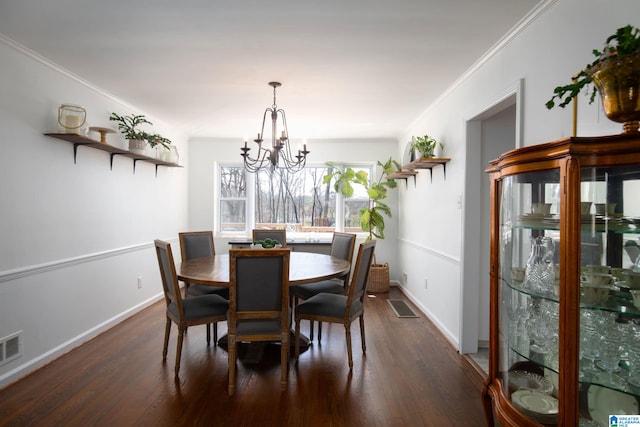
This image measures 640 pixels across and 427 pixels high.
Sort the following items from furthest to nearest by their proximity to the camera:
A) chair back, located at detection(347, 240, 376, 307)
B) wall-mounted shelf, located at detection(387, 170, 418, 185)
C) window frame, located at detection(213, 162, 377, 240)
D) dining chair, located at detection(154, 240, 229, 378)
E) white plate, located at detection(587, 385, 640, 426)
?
window frame, located at detection(213, 162, 377, 240), wall-mounted shelf, located at detection(387, 170, 418, 185), chair back, located at detection(347, 240, 376, 307), dining chair, located at detection(154, 240, 229, 378), white plate, located at detection(587, 385, 640, 426)

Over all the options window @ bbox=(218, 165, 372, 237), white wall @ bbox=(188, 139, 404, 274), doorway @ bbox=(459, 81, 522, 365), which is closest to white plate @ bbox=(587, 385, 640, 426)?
doorway @ bbox=(459, 81, 522, 365)

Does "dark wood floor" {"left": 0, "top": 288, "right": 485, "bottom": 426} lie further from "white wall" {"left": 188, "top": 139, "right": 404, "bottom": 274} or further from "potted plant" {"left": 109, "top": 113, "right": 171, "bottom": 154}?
"white wall" {"left": 188, "top": 139, "right": 404, "bottom": 274}

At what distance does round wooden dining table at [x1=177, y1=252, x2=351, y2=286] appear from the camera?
2.64 metres

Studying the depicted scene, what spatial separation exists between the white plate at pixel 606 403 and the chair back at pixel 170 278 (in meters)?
2.44

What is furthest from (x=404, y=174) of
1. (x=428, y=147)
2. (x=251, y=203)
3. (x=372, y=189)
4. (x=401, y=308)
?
(x=251, y=203)

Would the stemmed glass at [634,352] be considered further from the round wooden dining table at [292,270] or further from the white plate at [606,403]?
the round wooden dining table at [292,270]

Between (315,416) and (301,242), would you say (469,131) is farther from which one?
(301,242)

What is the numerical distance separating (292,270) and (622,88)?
235cm

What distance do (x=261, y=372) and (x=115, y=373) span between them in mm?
1095

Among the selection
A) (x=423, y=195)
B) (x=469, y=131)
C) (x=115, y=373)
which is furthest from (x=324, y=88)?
(x=115, y=373)

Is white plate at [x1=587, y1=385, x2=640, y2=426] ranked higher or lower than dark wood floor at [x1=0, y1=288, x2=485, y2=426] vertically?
higher

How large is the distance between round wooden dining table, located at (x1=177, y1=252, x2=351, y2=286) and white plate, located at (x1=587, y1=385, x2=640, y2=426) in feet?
5.67

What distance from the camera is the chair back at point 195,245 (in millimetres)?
3912

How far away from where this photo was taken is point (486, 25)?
7.60ft
